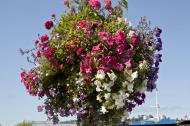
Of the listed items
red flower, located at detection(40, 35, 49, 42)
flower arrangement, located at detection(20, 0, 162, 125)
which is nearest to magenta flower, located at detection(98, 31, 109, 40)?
flower arrangement, located at detection(20, 0, 162, 125)

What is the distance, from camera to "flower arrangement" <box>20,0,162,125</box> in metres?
8.34

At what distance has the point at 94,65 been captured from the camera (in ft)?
27.5

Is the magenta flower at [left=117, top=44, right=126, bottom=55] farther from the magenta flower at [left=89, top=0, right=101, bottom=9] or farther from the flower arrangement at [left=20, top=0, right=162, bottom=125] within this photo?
the magenta flower at [left=89, top=0, right=101, bottom=9]

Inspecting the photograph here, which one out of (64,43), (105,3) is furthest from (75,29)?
(105,3)

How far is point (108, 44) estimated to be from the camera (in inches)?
336

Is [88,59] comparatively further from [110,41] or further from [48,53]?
[48,53]

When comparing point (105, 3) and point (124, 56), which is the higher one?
point (105, 3)

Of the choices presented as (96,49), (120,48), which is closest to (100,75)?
(96,49)

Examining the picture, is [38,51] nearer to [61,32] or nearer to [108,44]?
[61,32]

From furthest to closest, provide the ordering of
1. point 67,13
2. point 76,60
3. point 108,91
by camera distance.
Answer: point 67,13 → point 76,60 → point 108,91

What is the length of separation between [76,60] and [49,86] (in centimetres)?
89

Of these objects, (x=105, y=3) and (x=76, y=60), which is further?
(x=105, y=3)

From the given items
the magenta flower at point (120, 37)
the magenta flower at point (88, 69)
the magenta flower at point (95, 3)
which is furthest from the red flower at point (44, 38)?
the magenta flower at point (120, 37)

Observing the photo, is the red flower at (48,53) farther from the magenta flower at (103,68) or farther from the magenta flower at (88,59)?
the magenta flower at (103,68)
